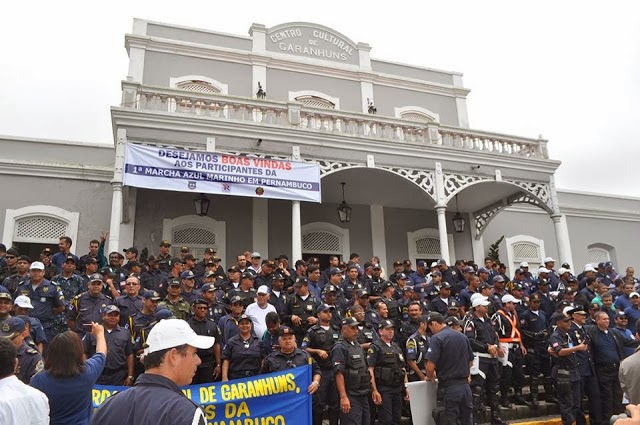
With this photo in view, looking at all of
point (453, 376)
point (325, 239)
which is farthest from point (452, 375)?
point (325, 239)

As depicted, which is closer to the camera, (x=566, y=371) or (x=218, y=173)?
(x=566, y=371)

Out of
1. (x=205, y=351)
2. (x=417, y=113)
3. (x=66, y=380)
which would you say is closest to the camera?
(x=66, y=380)

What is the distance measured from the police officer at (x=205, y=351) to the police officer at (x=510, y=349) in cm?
459

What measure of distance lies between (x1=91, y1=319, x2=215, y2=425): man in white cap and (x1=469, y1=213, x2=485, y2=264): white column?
15517mm

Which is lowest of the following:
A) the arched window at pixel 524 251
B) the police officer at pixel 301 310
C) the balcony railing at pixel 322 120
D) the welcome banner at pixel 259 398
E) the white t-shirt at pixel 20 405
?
the welcome banner at pixel 259 398

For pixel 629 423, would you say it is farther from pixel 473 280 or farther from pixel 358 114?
pixel 358 114

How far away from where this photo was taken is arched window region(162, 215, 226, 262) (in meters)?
13.4

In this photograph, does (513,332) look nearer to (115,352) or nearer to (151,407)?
(115,352)

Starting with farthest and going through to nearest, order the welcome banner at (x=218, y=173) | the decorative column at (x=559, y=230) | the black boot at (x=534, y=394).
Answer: the decorative column at (x=559, y=230) < the welcome banner at (x=218, y=173) < the black boot at (x=534, y=394)

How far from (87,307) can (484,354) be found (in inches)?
232

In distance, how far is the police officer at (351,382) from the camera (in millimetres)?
6168

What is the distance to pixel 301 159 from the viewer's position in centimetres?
1207

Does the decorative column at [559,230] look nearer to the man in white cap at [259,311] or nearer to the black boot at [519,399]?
the black boot at [519,399]

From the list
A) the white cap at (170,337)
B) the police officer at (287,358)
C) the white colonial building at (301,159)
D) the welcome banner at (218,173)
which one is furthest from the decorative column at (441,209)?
the white cap at (170,337)
